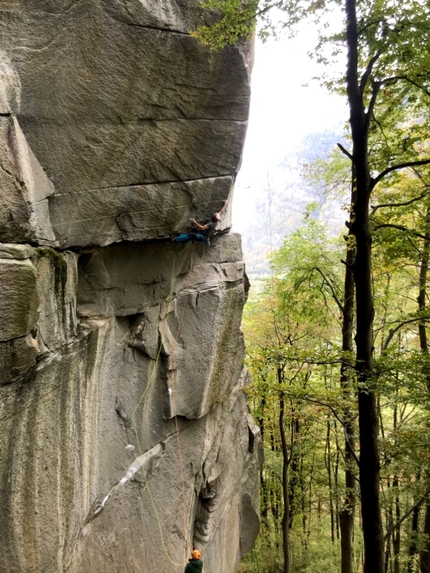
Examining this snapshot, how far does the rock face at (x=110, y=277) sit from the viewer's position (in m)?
5.01

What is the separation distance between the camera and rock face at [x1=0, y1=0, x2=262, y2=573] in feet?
16.4

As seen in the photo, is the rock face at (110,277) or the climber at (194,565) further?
the climber at (194,565)

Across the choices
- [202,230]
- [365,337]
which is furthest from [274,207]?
[365,337]

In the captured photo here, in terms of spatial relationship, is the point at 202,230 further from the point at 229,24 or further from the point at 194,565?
the point at 194,565

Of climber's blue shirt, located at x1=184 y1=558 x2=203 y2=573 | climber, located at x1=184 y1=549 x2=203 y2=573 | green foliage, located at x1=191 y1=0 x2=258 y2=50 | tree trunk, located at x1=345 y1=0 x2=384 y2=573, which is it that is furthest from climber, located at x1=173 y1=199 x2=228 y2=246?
climber's blue shirt, located at x1=184 y1=558 x2=203 y2=573

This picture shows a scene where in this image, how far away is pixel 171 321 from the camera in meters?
8.17

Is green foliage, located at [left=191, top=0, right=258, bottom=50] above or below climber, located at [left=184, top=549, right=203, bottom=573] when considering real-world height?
above

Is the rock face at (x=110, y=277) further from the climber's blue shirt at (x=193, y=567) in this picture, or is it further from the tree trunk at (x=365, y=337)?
the tree trunk at (x=365, y=337)

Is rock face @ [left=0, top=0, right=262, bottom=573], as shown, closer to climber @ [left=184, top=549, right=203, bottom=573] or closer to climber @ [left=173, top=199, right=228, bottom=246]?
climber @ [left=173, top=199, right=228, bottom=246]

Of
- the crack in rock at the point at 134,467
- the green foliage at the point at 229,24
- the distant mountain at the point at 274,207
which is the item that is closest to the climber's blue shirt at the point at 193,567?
the crack in rock at the point at 134,467

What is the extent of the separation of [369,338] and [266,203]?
15268cm

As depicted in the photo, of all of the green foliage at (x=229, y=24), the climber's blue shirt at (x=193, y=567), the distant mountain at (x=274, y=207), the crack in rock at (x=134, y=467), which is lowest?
the climber's blue shirt at (x=193, y=567)

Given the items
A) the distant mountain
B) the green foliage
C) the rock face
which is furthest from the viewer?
the distant mountain

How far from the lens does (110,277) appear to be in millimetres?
7004
